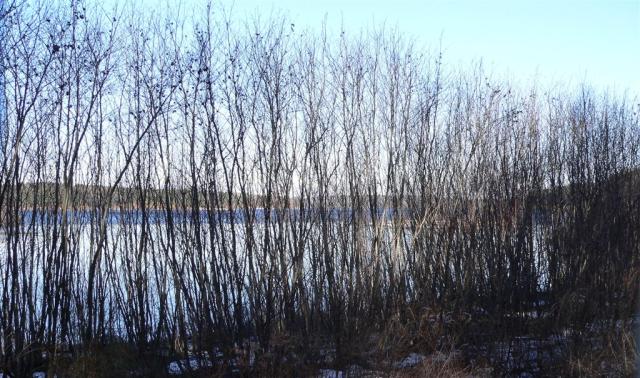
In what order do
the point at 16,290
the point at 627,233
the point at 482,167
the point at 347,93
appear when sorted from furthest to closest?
the point at 627,233, the point at 482,167, the point at 347,93, the point at 16,290

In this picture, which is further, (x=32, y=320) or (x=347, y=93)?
(x=347, y=93)

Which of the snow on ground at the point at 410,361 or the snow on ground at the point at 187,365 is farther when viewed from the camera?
the snow on ground at the point at 410,361

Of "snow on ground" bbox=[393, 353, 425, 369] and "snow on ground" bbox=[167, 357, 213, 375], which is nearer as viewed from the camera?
"snow on ground" bbox=[167, 357, 213, 375]

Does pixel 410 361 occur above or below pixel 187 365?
below

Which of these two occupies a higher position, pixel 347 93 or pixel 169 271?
pixel 347 93

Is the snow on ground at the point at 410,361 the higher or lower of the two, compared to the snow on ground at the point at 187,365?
lower

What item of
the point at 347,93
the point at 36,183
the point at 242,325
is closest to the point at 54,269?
the point at 36,183

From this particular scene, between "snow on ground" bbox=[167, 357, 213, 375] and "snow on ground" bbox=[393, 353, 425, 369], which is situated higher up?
"snow on ground" bbox=[167, 357, 213, 375]

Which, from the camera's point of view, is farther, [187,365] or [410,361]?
[410,361]

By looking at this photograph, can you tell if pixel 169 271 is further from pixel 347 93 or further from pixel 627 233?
pixel 627 233

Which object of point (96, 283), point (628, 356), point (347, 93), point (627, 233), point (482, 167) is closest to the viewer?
point (96, 283)

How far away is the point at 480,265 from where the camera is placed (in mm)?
6801

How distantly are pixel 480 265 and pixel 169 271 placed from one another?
3.37m

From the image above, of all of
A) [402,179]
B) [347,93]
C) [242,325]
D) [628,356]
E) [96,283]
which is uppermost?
[347,93]
